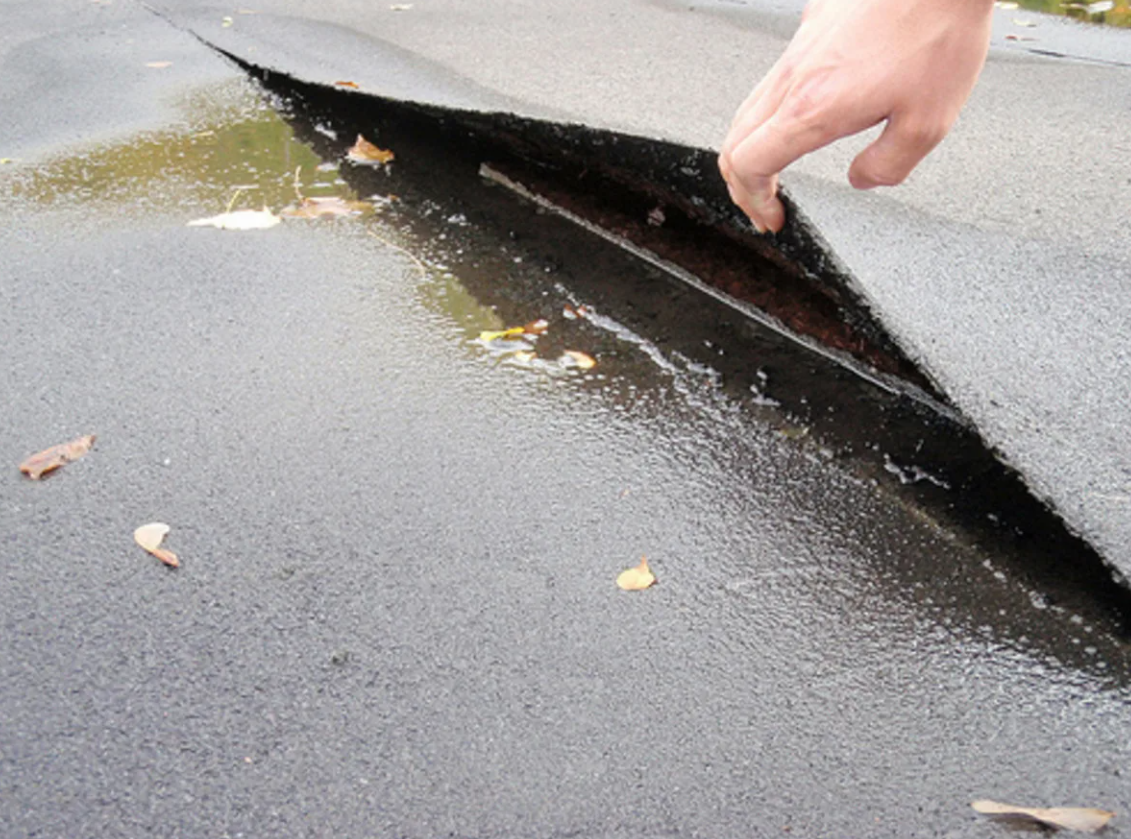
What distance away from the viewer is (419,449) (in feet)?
8.72

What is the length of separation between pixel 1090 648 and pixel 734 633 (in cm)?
67

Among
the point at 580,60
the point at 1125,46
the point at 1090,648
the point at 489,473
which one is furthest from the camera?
the point at 1125,46

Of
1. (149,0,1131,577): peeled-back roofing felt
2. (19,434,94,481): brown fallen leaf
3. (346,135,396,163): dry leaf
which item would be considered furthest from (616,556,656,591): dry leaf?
(346,135,396,163): dry leaf

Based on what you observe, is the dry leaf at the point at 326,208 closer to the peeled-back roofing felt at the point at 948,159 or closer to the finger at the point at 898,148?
Result: the peeled-back roofing felt at the point at 948,159

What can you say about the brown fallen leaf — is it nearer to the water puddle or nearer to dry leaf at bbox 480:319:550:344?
the water puddle

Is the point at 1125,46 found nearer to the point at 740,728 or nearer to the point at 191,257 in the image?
the point at 191,257

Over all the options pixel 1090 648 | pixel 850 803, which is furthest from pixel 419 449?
pixel 1090 648

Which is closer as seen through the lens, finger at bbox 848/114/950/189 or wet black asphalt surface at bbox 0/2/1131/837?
finger at bbox 848/114/950/189

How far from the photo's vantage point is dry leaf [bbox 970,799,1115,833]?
169 cm

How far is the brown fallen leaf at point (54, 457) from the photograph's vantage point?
2.55 m

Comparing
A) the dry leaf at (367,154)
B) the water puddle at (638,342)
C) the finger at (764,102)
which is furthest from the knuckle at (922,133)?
the dry leaf at (367,154)

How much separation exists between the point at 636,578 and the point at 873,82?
1387mm

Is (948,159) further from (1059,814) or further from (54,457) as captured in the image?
(54,457)

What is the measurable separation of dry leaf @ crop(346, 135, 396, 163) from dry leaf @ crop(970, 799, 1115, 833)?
3.59 metres
